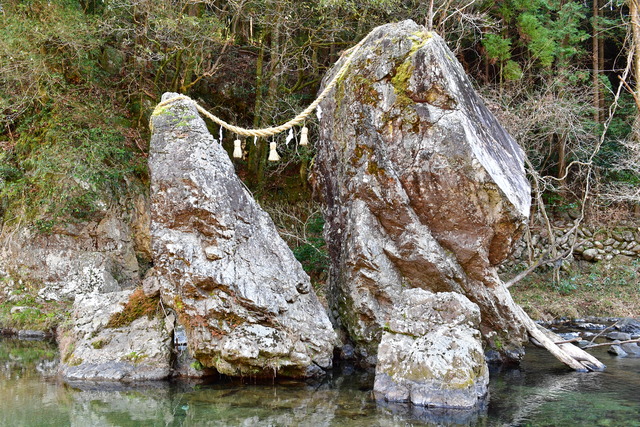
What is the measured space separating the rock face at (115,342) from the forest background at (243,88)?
4622 mm

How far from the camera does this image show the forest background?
11.4 metres

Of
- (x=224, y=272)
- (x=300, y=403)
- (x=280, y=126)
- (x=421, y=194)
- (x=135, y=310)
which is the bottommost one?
(x=300, y=403)

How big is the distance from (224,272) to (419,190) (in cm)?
319

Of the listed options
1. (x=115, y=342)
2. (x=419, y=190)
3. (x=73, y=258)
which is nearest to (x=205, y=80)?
(x=73, y=258)

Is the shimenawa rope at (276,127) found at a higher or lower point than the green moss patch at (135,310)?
higher

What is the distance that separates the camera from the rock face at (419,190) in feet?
24.9

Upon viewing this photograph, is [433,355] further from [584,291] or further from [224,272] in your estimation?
[584,291]

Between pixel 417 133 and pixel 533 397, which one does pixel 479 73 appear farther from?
pixel 533 397

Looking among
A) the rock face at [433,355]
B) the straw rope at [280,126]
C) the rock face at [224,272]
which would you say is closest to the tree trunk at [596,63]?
the straw rope at [280,126]

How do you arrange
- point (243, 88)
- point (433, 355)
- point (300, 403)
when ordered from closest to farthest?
point (300, 403)
point (433, 355)
point (243, 88)

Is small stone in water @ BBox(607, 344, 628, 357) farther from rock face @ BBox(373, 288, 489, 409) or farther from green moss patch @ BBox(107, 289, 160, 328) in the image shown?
green moss patch @ BBox(107, 289, 160, 328)

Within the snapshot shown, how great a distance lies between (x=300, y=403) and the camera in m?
6.23

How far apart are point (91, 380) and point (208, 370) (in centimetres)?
160

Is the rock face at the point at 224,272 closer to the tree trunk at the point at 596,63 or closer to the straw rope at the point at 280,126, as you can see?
the straw rope at the point at 280,126
